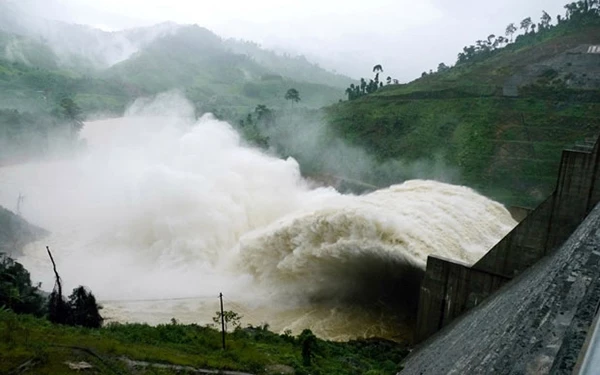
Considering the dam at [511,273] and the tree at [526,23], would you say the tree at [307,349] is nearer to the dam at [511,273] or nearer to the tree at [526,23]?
the dam at [511,273]

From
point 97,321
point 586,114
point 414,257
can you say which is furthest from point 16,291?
point 586,114

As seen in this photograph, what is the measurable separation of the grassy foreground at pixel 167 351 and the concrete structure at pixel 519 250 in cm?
251

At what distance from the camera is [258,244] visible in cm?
2323

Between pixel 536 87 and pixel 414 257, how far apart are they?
39749 mm

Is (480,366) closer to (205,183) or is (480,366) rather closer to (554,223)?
(554,223)

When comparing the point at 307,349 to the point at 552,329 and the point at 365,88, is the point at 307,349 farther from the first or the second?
the point at 365,88

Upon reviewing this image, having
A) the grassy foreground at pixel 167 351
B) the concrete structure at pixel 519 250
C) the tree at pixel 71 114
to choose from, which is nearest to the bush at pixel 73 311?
the grassy foreground at pixel 167 351

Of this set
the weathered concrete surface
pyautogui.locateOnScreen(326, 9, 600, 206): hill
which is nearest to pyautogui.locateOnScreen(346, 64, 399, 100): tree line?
pyautogui.locateOnScreen(326, 9, 600, 206): hill

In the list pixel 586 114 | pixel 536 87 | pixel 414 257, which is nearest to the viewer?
pixel 414 257

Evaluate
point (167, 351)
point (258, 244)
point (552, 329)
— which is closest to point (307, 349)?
point (167, 351)

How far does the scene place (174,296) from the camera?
21609 mm

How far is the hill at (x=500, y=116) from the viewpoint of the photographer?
133 feet

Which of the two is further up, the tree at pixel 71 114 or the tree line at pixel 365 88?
Result: the tree line at pixel 365 88

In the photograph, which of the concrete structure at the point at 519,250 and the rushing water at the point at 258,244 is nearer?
the concrete structure at the point at 519,250
